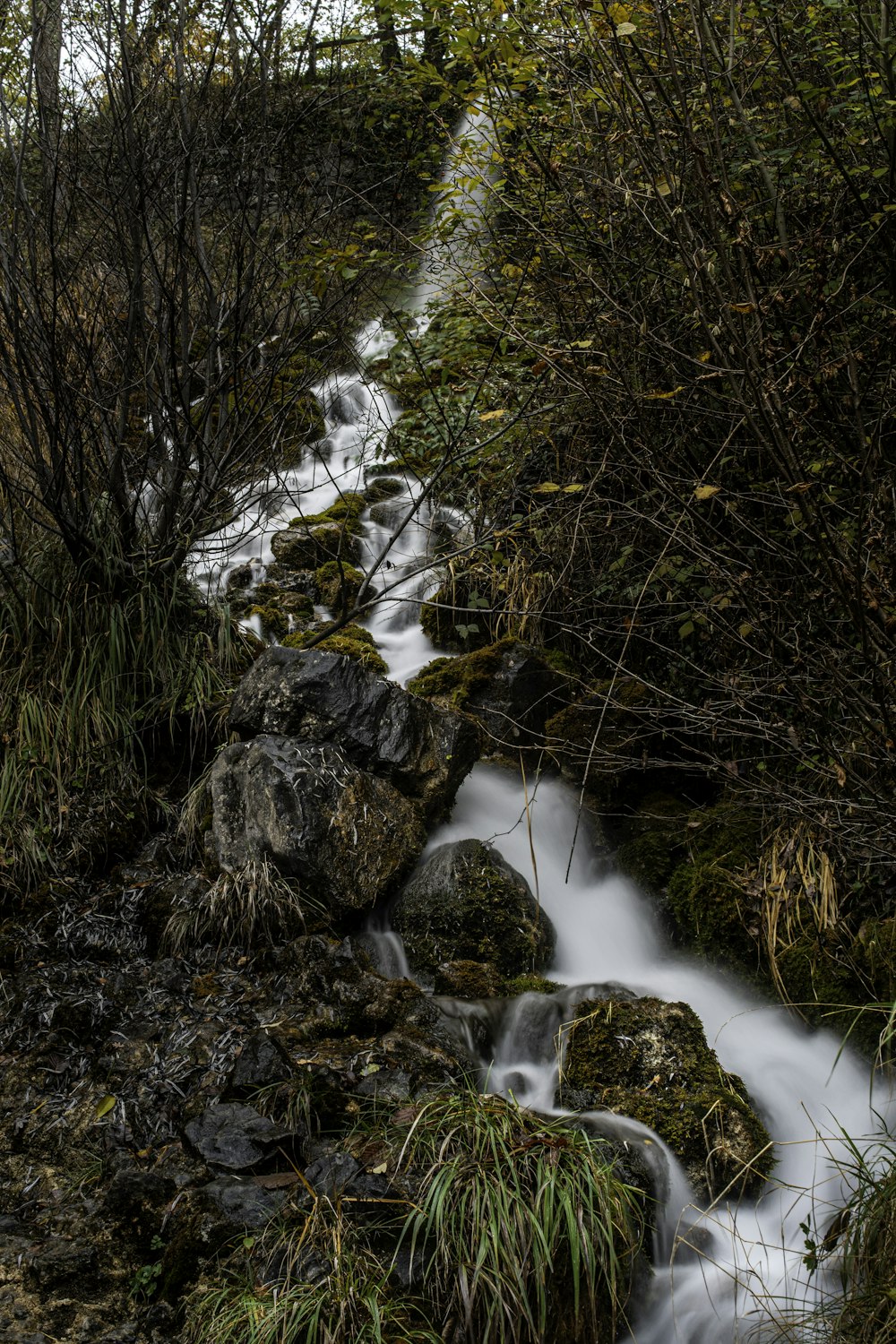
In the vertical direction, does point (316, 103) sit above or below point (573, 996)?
above

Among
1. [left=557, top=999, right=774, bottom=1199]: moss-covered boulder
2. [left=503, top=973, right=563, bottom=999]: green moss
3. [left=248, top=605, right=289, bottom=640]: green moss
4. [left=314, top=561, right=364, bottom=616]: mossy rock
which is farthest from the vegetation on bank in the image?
[left=314, top=561, right=364, bottom=616]: mossy rock

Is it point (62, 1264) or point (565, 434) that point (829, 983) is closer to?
point (62, 1264)

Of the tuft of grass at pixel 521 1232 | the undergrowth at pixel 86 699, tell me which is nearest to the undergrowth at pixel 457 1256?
the tuft of grass at pixel 521 1232

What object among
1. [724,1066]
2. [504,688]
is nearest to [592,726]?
[504,688]

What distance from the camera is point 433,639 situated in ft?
22.8

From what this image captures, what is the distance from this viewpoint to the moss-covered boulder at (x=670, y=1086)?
362 centimetres

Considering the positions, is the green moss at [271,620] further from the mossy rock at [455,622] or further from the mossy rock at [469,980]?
the mossy rock at [469,980]

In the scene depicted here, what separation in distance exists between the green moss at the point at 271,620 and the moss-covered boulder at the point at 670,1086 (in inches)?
148

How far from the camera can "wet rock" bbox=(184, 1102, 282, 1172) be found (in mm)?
3328

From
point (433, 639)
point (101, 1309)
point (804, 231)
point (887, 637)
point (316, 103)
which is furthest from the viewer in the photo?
point (433, 639)

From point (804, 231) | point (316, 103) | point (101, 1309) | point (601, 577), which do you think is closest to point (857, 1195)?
point (101, 1309)

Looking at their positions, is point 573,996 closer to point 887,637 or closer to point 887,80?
point 887,637

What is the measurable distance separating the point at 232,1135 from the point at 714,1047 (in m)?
2.18

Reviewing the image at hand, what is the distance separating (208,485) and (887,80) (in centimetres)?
381
